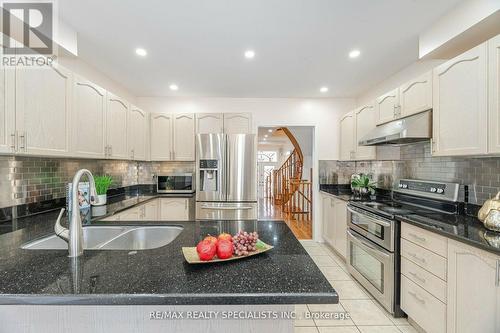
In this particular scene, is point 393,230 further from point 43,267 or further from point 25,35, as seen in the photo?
point 25,35

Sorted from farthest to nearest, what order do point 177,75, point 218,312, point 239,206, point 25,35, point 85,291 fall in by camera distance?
point 239,206
point 177,75
point 25,35
point 218,312
point 85,291

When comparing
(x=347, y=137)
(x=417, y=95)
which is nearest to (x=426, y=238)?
(x=417, y=95)

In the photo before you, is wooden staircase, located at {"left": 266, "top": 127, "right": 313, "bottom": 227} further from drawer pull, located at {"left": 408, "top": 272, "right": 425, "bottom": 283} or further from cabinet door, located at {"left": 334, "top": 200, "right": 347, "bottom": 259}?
drawer pull, located at {"left": 408, "top": 272, "right": 425, "bottom": 283}

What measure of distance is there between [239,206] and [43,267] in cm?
241

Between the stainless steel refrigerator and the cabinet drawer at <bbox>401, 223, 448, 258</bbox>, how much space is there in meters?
1.82

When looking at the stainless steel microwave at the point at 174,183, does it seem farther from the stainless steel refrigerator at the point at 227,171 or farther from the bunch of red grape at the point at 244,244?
the bunch of red grape at the point at 244,244

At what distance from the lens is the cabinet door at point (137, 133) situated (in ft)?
10.1

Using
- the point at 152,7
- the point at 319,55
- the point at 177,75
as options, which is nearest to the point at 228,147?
the point at 177,75

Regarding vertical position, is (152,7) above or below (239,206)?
above

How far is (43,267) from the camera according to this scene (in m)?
0.92

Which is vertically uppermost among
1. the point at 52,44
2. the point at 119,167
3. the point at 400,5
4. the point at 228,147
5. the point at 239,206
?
the point at 400,5

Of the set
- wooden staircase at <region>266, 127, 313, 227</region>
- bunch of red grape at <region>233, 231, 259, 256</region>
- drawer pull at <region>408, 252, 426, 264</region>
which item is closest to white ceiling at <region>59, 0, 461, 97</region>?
bunch of red grape at <region>233, 231, 259, 256</region>

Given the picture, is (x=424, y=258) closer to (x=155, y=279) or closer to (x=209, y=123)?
(x=155, y=279)

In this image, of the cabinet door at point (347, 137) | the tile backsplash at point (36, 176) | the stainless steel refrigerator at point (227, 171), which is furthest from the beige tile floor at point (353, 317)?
the tile backsplash at point (36, 176)
